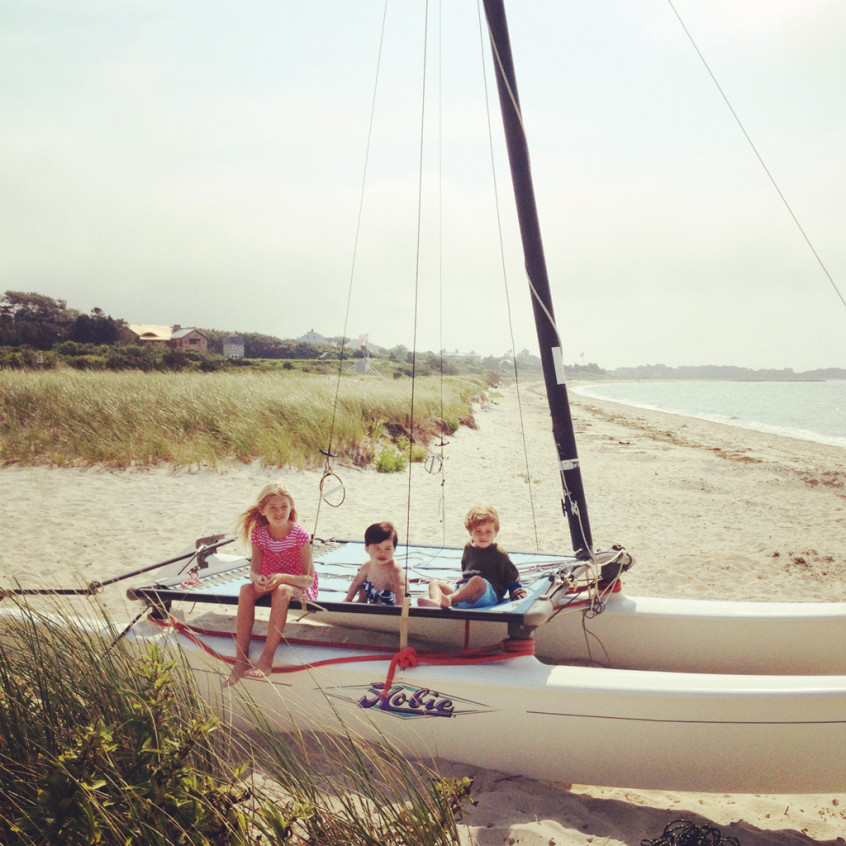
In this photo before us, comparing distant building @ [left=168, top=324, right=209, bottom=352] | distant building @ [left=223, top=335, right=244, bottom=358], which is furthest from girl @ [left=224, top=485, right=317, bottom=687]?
distant building @ [left=168, top=324, right=209, bottom=352]

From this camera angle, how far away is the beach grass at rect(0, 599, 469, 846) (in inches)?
80.8

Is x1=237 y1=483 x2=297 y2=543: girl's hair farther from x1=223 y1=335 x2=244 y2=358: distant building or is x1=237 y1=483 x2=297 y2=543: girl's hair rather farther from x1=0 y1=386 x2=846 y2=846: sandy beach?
x1=223 y1=335 x2=244 y2=358: distant building

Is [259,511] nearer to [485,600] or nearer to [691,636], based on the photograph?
[485,600]

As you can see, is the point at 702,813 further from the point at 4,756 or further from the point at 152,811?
the point at 4,756

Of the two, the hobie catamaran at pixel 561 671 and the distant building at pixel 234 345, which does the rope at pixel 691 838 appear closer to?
the hobie catamaran at pixel 561 671

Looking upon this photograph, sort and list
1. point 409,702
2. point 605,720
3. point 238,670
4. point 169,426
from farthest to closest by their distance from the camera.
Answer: point 169,426 → point 238,670 → point 409,702 → point 605,720

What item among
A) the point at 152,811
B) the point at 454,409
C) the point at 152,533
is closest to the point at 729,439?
the point at 454,409

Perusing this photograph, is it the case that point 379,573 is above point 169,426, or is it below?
below

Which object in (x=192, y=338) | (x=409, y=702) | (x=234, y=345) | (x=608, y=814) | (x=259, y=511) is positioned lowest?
(x=608, y=814)

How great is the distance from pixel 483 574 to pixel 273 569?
4.26ft

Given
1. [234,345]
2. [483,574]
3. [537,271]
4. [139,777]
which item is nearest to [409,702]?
[483,574]

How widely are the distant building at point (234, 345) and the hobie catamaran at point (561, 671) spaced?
194 ft

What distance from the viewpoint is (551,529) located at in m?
9.64

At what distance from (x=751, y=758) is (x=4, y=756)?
A: 324cm
